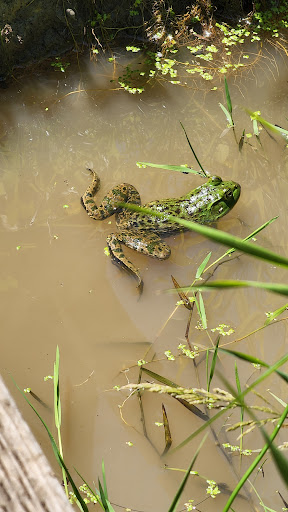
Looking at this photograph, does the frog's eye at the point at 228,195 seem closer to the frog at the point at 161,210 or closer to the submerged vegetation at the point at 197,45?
the frog at the point at 161,210

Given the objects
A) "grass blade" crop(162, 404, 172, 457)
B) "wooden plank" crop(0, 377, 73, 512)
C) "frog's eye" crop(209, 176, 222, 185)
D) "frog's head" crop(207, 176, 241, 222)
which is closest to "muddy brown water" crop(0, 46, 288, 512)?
"grass blade" crop(162, 404, 172, 457)

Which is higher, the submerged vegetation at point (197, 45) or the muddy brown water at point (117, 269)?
the submerged vegetation at point (197, 45)

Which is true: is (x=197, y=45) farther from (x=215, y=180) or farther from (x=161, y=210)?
(x=161, y=210)

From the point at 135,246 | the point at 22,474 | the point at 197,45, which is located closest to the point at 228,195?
the point at 135,246

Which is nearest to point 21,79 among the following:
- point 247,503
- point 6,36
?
point 6,36

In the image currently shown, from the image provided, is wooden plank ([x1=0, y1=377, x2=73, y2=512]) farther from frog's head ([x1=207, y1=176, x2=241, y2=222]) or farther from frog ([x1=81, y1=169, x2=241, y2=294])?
frog's head ([x1=207, y1=176, x2=241, y2=222])

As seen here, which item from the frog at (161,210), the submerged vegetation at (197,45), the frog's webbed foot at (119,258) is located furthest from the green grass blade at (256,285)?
the submerged vegetation at (197,45)

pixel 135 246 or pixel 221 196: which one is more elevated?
pixel 221 196
